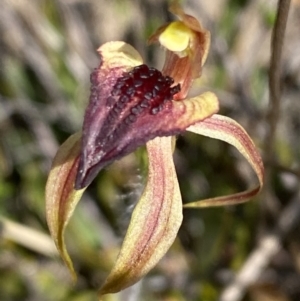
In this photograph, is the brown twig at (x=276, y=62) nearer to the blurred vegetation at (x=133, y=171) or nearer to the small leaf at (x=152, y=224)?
the small leaf at (x=152, y=224)

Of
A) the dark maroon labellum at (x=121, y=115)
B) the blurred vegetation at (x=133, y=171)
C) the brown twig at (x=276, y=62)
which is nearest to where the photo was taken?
the dark maroon labellum at (x=121, y=115)

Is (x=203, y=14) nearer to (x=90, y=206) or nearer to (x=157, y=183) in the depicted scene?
(x=90, y=206)

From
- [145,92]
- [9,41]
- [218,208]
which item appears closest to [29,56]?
[9,41]

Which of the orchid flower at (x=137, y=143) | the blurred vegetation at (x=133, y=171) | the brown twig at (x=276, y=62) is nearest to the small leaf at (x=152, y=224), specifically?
the orchid flower at (x=137, y=143)

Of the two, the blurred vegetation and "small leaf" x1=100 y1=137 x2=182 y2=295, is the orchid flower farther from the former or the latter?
the blurred vegetation

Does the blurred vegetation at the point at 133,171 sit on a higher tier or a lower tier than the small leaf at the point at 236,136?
lower

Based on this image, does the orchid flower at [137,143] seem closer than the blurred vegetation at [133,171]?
Yes

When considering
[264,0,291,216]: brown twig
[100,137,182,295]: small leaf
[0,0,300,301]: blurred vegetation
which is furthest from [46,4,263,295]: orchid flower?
[0,0,300,301]: blurred vegetation

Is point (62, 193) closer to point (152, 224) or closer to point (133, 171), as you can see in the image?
point (152, 224)
